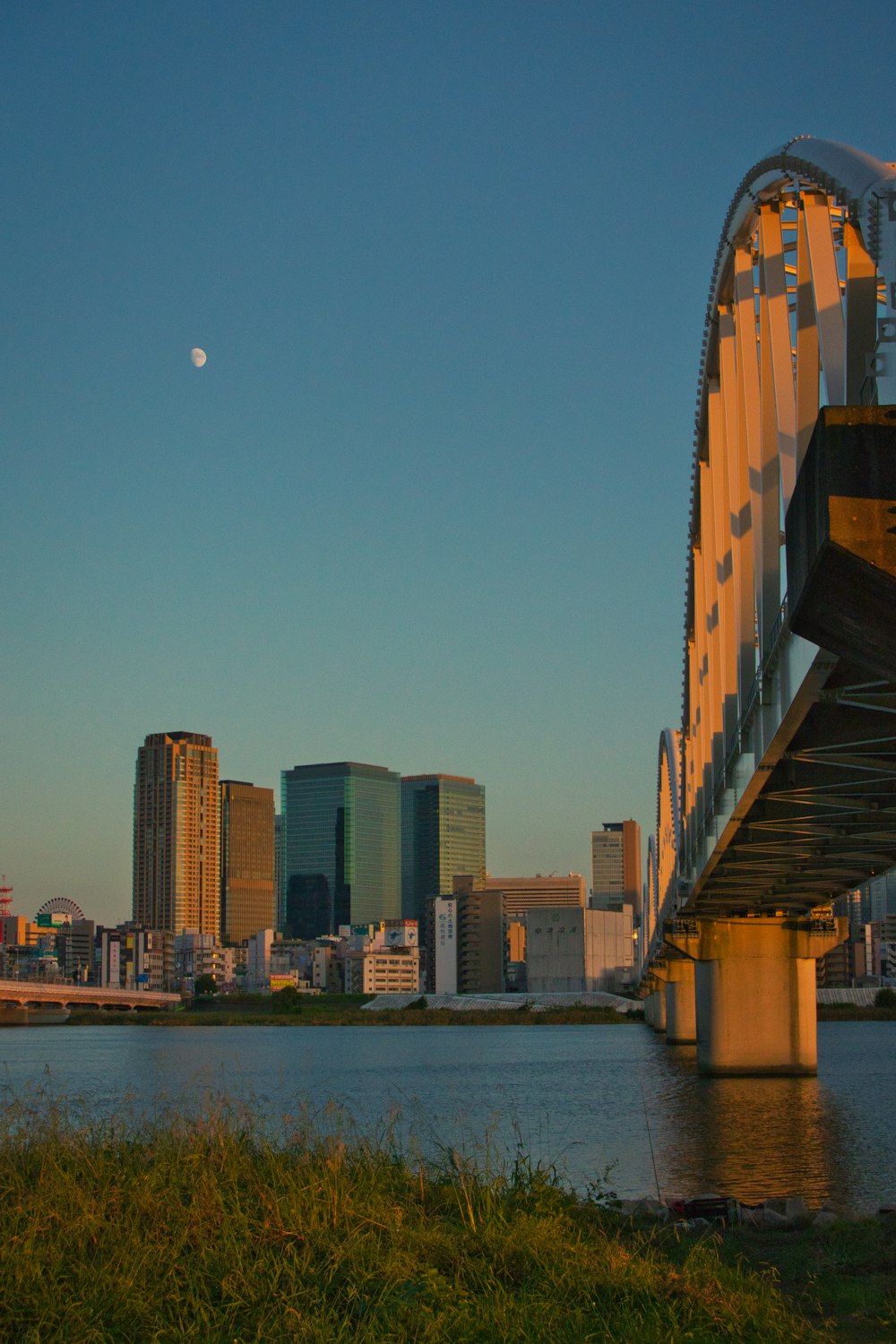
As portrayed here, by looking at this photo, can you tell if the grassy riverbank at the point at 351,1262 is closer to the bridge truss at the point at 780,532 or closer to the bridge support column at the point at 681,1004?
the bridge truss at the point at 780,532

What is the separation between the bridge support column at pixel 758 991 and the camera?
202ft

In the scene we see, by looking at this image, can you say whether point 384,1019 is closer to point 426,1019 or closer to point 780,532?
point 426,1019

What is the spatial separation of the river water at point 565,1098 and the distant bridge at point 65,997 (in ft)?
214

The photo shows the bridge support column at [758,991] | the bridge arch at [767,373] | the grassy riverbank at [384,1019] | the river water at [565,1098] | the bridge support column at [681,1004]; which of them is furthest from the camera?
the grassy riverbank at [384,1019]

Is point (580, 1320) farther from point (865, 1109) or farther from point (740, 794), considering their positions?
point (865, 1109)

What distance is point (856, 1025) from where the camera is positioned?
156625 millimetres

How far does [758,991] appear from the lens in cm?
6250

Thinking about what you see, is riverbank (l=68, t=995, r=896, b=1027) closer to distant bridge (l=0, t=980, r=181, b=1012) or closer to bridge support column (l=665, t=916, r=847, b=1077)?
distant bridge (l=0, t=980, r=181, b=1012)

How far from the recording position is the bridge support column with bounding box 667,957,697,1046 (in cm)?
10056

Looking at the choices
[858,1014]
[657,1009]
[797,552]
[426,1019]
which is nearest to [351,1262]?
[797,552]

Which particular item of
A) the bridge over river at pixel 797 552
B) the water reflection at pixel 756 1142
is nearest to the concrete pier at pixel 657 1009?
the water reflection at pixel 756 1142

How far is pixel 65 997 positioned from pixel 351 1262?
18391cm

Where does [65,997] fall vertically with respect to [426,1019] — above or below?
above

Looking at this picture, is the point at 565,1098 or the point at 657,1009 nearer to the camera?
the point at 565,1098
